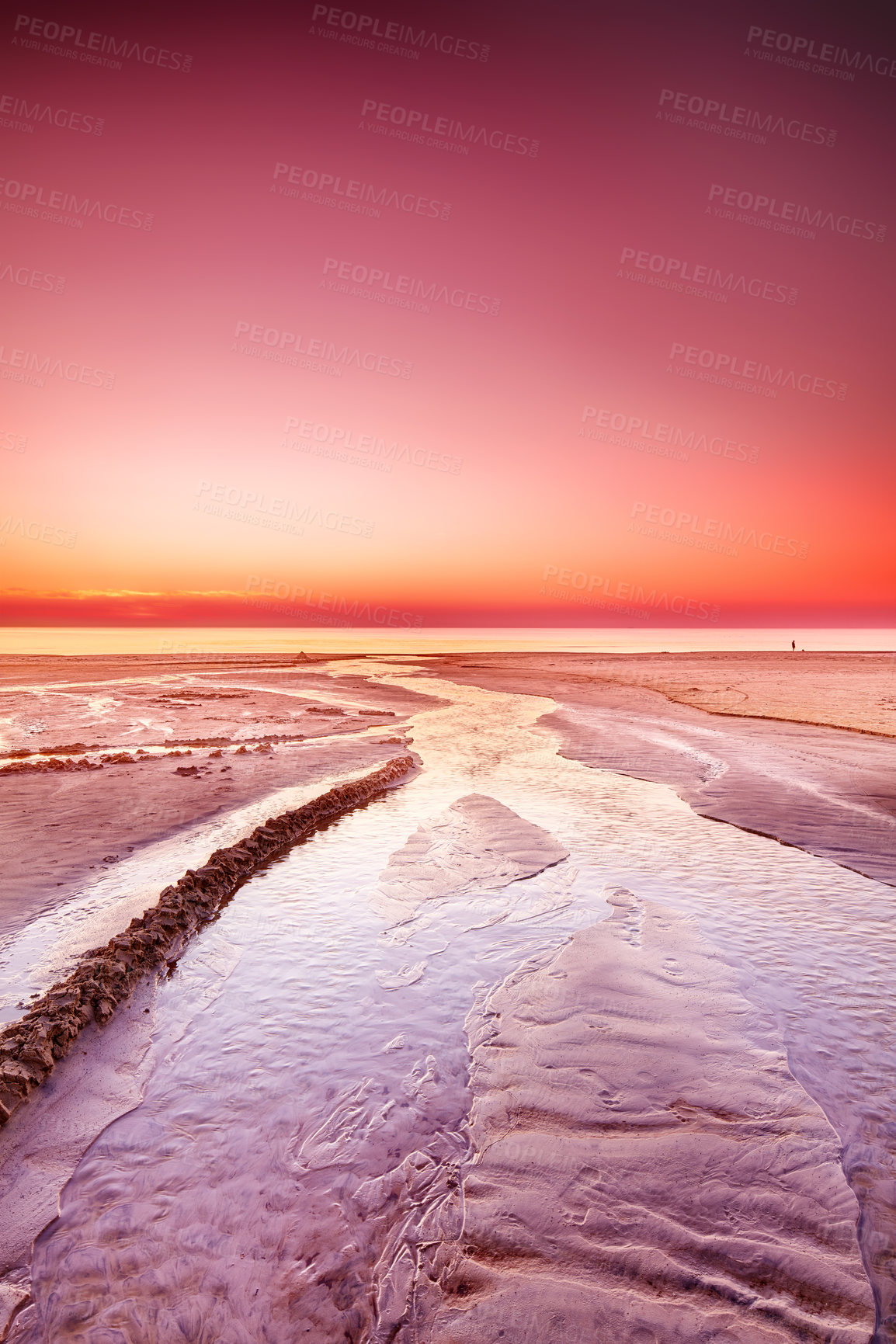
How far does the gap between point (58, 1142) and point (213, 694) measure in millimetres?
28793

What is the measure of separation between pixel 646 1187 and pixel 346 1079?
85.8 inches

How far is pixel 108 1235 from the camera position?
326cm

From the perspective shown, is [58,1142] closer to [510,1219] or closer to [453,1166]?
[453,1166]

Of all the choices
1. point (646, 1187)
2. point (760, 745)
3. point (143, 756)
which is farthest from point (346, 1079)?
point (760, 745)

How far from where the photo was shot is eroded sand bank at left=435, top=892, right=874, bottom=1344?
289cm

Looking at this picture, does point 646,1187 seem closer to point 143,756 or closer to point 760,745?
point 143,756

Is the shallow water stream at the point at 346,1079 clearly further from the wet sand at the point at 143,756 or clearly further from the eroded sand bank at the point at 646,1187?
the wet sand at the point at 143,756

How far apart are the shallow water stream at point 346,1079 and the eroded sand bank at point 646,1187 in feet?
0.62

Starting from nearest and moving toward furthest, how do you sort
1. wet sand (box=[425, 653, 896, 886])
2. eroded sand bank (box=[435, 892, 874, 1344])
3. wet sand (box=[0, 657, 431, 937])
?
eroded sand bank (box=[435, 892, 874, 1344]) → wet sand (box=[0, 657, 431, 937]) → wet sand (box=[425, 653, 896, 886])

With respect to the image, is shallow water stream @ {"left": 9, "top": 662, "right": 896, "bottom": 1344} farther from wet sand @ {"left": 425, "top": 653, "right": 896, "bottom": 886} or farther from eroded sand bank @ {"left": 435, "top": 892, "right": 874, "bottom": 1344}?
wet sand @ {"left": 425, "top": 653, "right": 896, "bottom": 886}

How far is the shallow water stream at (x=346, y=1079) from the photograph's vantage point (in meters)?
3.01

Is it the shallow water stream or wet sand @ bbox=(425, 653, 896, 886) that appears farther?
wet sand @ bbox=(425, 653, 896, 886)

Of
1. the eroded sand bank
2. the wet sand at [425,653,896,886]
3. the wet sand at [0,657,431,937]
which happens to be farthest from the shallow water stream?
the wet sand at [0,657,431,937]

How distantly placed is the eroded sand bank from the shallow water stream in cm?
19
